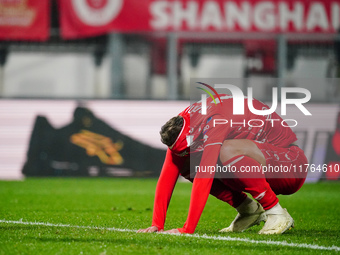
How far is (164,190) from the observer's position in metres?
5.49

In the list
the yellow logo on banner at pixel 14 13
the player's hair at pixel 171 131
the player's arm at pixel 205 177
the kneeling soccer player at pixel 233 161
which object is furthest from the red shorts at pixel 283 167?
the yellow logo on banner at pixel 14 13

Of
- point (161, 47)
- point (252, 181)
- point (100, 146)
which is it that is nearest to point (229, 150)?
point (252, 181)

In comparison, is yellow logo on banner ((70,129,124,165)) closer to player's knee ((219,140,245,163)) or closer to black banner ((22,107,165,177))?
black banner ((22,107,165,177))

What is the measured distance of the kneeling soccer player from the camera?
16.6 ft

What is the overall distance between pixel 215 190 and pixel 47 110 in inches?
328

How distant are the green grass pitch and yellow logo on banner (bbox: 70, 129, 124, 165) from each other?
157cm

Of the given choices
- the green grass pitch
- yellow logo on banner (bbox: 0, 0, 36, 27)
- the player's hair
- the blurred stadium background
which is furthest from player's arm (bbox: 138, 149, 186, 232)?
yellow logo on banner (bbox: 0, 0, 36, 27)

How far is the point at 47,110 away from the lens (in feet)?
44.5

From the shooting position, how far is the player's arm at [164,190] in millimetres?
5469

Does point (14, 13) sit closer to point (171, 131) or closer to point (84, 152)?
point (84, 152)

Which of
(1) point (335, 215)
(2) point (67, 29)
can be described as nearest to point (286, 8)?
(2) point (67, 29)

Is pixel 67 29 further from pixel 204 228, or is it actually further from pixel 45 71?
pixel 204 228

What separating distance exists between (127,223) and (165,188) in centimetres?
112

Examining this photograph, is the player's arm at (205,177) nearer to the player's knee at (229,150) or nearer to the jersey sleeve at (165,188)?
the player's knee at (229,150)
